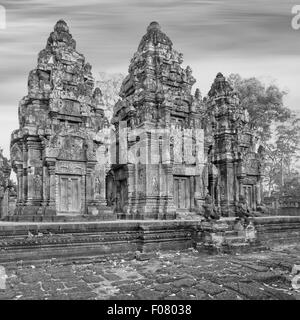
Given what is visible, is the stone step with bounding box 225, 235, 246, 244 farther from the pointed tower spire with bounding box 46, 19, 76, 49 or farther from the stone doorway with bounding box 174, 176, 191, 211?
the pointed tower spire with bounding box 46, 19, 76, 49

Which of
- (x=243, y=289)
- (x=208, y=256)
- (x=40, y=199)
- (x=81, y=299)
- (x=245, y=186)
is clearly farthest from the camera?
(x=245, y=186)

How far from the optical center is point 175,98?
14570 millimetres

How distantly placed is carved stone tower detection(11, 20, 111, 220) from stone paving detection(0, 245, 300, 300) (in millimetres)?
4367

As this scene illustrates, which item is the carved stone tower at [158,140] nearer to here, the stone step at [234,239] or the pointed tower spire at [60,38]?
the pointed tower spire at [60,38]

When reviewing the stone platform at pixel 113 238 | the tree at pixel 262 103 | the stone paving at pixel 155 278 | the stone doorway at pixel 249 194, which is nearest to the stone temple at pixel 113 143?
the stone platform at pixel 113 238

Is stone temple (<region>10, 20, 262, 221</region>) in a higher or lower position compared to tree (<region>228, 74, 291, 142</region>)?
lower

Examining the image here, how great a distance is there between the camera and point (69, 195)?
12.0 metres

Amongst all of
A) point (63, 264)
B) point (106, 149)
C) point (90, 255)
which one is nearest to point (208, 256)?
point (90, 255)

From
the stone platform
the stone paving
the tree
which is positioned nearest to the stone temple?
the stone platform

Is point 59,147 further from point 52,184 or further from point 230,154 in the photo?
point 230,154

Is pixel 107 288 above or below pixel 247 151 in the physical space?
below

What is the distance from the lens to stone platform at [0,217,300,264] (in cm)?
716
